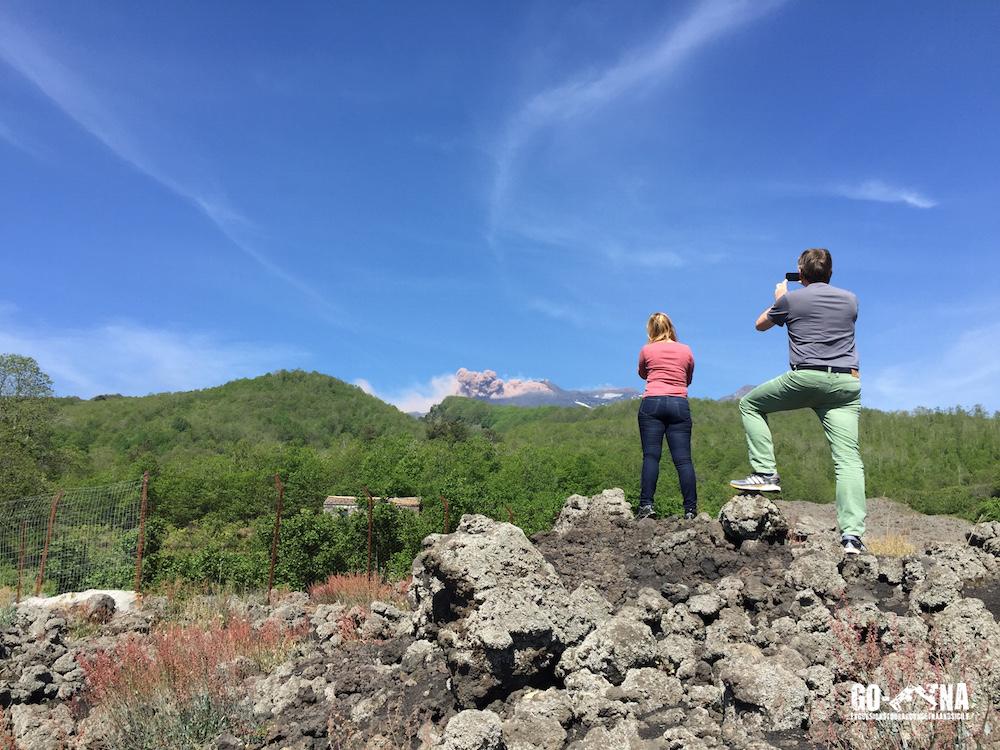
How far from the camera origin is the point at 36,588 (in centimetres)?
1112

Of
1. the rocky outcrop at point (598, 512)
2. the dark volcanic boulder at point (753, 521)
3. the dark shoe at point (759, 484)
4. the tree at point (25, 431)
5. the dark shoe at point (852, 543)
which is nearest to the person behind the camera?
the dark shoe at point (852, 543)

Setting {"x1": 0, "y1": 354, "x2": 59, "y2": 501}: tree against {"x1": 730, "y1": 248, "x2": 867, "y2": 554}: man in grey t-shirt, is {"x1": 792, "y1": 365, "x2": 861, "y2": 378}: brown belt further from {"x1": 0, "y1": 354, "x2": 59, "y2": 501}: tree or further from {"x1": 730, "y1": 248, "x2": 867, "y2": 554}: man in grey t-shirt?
{"x1": 0, "y1": 354, "x2": 59, "y2": 501}: tree

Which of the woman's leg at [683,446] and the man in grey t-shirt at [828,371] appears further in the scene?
the woman's leg at [683,446]

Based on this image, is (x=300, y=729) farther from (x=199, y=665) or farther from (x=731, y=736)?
(x=731, y=736)

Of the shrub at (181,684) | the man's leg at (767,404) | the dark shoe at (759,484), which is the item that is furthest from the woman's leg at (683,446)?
the shrub at (181,684)

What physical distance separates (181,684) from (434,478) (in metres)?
9.10

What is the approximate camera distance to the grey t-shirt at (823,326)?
500 cm

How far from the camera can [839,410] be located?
16.8 ft

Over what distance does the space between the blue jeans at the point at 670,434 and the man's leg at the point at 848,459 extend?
56.4 inches

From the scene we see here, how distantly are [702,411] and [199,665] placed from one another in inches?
1301

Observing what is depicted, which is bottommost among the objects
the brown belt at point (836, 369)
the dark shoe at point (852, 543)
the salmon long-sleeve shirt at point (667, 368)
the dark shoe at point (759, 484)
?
the dark shoe at point (852, 543)

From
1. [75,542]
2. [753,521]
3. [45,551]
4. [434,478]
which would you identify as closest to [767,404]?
[753,521]

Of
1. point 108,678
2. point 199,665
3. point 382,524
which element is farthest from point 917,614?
point 382,524

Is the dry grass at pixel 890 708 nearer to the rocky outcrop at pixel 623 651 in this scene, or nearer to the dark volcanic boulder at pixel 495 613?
the rocky outcrop at pixel 623 651
